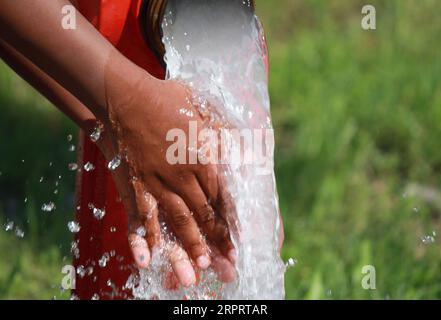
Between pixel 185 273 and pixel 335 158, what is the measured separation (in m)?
1.57

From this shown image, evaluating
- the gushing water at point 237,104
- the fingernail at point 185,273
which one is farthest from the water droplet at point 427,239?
the fingernail at point 185,273

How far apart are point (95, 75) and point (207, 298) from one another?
47 cm

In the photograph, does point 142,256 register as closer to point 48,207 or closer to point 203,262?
point 203,262

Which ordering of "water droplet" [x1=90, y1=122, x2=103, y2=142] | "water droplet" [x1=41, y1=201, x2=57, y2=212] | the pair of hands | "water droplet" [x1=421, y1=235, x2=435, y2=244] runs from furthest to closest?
"water droplet" [x1=421, y1=235, x2=435, y2=244] < "water droplet" [x1=41, y1=201, x2=57, y2=212] < "water droplet" [x1=90, y1=122, x2=103, y2=142] < the pair of hands

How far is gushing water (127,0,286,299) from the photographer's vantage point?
1.72m

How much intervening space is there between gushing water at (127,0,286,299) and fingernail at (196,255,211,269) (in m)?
0.06

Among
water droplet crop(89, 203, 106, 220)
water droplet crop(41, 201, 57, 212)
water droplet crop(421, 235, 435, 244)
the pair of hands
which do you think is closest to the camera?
the pair of hands

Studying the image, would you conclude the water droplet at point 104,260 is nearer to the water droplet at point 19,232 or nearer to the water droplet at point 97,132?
the water droplet at point 97,132

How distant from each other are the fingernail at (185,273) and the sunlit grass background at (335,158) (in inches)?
31.3

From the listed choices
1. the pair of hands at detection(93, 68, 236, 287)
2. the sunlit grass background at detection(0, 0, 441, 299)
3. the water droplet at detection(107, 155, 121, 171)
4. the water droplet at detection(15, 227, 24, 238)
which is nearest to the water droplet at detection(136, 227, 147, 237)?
the pair of hands at detection(93, 68, 236, 287)

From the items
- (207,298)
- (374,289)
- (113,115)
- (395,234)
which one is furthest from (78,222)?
(395,234)

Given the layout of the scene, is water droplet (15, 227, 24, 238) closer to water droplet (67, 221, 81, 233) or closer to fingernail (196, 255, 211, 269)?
water droplet (67, 221, 81, 233)

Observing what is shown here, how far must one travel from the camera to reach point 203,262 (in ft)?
5.43

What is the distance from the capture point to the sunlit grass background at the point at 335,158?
262 centimetres
